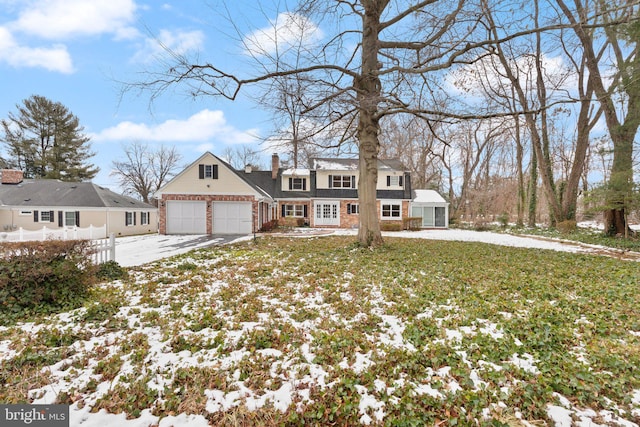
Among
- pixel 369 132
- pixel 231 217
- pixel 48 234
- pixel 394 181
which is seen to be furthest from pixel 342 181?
pixel 48 234

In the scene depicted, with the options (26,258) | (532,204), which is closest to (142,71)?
(26,258)

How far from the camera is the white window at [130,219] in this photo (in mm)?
20861

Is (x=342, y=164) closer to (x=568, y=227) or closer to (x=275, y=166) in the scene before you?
(x=275, y=166)

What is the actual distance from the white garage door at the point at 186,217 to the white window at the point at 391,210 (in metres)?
14.1

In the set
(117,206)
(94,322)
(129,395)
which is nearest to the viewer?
(129,395)

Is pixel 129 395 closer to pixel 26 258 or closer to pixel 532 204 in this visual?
pixel 26 258

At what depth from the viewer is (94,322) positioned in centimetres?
395

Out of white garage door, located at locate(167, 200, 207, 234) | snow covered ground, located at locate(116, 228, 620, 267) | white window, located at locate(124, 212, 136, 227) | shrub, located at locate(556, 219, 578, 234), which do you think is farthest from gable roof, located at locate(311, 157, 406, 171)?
white window, located at locate(124, 212, 136, 227)

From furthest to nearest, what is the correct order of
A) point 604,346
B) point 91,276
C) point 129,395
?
point 91,276 < point 604,346 < point 129,395

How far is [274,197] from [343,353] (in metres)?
22.9

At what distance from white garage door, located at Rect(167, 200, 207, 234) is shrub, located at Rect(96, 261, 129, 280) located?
12187 millimetres

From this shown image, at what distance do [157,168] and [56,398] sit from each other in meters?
40.6

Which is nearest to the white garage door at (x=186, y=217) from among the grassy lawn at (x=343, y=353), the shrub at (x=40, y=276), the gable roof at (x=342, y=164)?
the gable roof at (x=342, y=164)

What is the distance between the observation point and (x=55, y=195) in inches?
766
